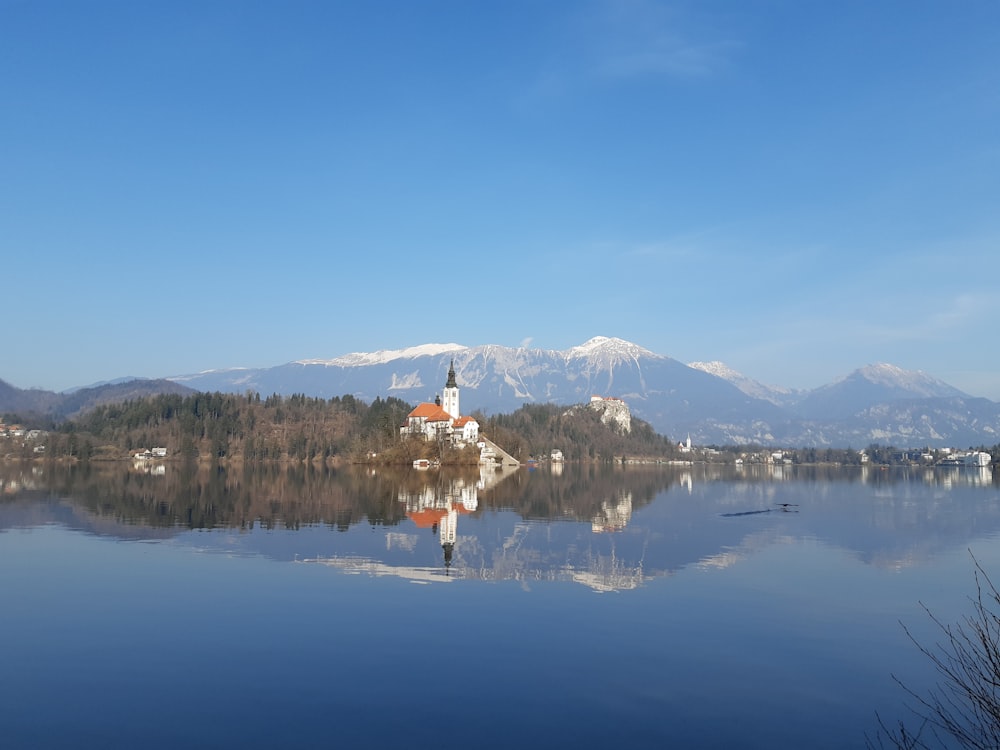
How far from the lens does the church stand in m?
136

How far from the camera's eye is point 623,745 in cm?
1204

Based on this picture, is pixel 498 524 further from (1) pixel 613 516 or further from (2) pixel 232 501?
(2) pixel 232 501

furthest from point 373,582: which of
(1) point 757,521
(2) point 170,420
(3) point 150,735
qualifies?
(2) point 170,420

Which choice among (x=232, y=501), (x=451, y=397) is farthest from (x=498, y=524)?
(x=451, y=397)

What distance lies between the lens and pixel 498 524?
43312 millimetres

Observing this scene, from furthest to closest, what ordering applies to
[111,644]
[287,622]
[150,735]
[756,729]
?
[287,622]
[111,644]
[756,729]
[150,735]

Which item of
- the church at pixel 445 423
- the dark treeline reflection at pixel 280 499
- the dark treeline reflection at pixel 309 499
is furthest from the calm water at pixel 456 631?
the church at pixel 445 423

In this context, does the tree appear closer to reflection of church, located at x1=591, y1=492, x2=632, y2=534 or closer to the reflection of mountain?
the reflection of mountain

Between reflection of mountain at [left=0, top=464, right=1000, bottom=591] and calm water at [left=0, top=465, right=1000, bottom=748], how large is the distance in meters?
0.35

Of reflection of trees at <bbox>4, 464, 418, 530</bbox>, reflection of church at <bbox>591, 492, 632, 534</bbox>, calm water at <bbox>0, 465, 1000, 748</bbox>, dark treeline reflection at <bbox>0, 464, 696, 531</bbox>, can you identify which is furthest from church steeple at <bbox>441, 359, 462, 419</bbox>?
calm water at <bbox>0, 465, 1000, 748</bbox>

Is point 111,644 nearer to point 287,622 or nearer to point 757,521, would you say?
→ point 287,622

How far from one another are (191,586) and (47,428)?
206 metres

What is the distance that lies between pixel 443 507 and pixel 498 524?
10.5m

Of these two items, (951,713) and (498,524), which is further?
(498,524)
